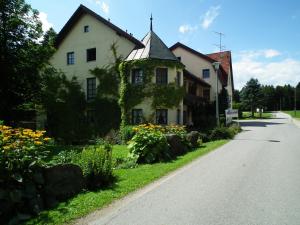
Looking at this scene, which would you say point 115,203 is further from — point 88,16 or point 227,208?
point 88,16

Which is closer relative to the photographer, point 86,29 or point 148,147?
point 148,147

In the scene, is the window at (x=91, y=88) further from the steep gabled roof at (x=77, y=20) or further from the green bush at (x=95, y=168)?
the green bush at (x=95, y=168)

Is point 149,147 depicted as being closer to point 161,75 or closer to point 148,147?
point 148,147

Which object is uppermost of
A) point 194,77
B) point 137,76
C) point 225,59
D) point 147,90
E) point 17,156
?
point 225,59

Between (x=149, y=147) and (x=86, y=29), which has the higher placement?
(x=86, y=29)

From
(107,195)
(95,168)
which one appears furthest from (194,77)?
(107,195)

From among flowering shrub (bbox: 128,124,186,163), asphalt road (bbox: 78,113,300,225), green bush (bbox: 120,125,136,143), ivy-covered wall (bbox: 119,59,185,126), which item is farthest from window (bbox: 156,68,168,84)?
asphalt road (bbox: 78,113,300,225)

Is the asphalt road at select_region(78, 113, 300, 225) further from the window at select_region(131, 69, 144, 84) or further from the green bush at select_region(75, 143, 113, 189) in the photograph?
the window at select_region(131, 69, 144, 84)

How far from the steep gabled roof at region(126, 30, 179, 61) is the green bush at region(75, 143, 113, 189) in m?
17.4

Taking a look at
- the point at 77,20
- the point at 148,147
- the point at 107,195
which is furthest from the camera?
the point at 77,20

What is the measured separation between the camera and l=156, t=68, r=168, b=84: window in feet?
85.9

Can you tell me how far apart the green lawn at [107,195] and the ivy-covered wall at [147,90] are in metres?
13.4

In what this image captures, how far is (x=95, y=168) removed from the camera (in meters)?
8.99

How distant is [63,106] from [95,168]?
22123mm
